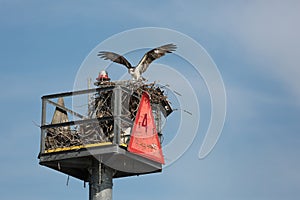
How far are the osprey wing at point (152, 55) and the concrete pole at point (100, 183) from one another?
3286 mm

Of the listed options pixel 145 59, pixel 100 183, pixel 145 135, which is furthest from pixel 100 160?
pixel 145 59

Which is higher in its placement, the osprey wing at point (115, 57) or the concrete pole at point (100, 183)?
the osprey wing at point (115, 57)

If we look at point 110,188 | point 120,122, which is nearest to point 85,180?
point 110,188

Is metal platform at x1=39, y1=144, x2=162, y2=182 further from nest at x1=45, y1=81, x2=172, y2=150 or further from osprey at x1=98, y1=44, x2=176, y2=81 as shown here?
osprey at x1=98, y1=44, x2=176, y2=81

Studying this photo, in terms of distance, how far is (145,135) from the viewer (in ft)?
80.7

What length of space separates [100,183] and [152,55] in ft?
14.1

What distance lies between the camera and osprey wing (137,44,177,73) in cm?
2550

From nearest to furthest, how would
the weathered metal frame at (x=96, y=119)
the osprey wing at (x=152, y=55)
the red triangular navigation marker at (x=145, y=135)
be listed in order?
the weathered metal frame at (x=96, y=119)
the red triangular navigation marker at (x=145, y=135)
the osprey wing at (x=152, y=55)

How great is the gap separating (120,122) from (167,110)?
8.82 feet

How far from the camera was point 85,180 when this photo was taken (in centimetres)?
2561

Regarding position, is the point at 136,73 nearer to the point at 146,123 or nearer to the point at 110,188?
the point at 146,123

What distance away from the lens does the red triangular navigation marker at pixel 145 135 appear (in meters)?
24.0

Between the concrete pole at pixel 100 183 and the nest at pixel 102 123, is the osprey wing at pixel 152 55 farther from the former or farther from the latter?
the concrete pole at pixel 100 183

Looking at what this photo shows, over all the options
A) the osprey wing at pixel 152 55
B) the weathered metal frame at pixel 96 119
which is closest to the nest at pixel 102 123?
the weathered metal frame at pixel 96 119
